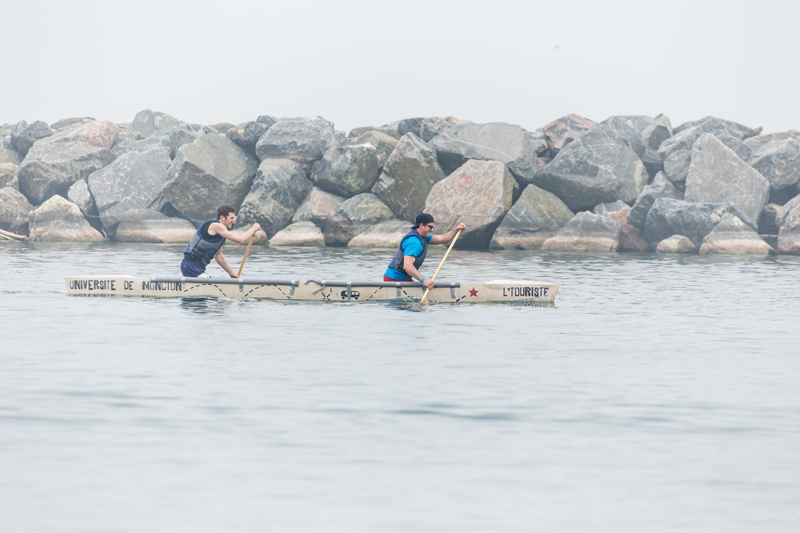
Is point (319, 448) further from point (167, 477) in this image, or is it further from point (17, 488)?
point (17, 488)

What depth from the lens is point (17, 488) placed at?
15.9 ft

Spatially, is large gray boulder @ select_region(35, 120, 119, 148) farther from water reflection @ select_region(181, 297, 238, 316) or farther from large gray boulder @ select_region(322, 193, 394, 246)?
water reflection @ select_region(181, 297, 238, 316)

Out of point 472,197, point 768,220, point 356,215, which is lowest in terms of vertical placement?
point 356,215

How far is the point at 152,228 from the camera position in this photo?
3603 centimetres

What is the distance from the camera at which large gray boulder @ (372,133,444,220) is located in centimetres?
3281

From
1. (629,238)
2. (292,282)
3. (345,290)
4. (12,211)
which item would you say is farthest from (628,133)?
(12,211)

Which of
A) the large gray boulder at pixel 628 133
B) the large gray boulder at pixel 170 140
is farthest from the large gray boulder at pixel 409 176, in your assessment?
the large gray boulder at pixel 170 140

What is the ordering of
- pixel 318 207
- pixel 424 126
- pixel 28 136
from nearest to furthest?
1. pixel 318 207
2. pixel 424 126
3. pixel 28 136

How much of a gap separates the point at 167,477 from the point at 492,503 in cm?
205

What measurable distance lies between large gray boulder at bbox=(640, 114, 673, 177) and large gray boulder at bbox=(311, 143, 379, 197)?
40.4ft

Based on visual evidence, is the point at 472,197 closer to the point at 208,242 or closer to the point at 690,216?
the point at 690,216

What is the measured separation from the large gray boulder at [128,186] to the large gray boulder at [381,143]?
30.9 ft

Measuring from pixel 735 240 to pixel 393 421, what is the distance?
27.6 metres

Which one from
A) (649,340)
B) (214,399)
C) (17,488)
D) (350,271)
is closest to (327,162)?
(350,271)
